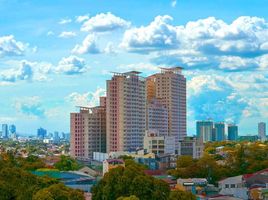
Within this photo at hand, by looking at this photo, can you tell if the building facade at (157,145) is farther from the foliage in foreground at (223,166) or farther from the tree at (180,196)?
the tree at (180,196)

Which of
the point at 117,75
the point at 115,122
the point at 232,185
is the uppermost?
the point at 117,75

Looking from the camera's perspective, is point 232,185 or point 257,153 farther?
point 257,153

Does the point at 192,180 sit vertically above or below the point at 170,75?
below

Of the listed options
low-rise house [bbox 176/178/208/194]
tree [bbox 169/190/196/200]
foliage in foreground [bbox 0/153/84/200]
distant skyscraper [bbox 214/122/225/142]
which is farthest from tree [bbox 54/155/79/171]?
distant skyscraper [bbox 214/122/225/142]

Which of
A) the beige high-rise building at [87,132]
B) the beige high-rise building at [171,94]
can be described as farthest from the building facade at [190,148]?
the beige high-rise building at [171,94]

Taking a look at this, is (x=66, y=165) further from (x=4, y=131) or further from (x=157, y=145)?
(x=4, y=131)

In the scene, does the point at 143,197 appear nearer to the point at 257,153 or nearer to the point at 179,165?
the point at 179,165

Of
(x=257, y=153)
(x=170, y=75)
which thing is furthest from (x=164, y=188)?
(x=170, y=75)
